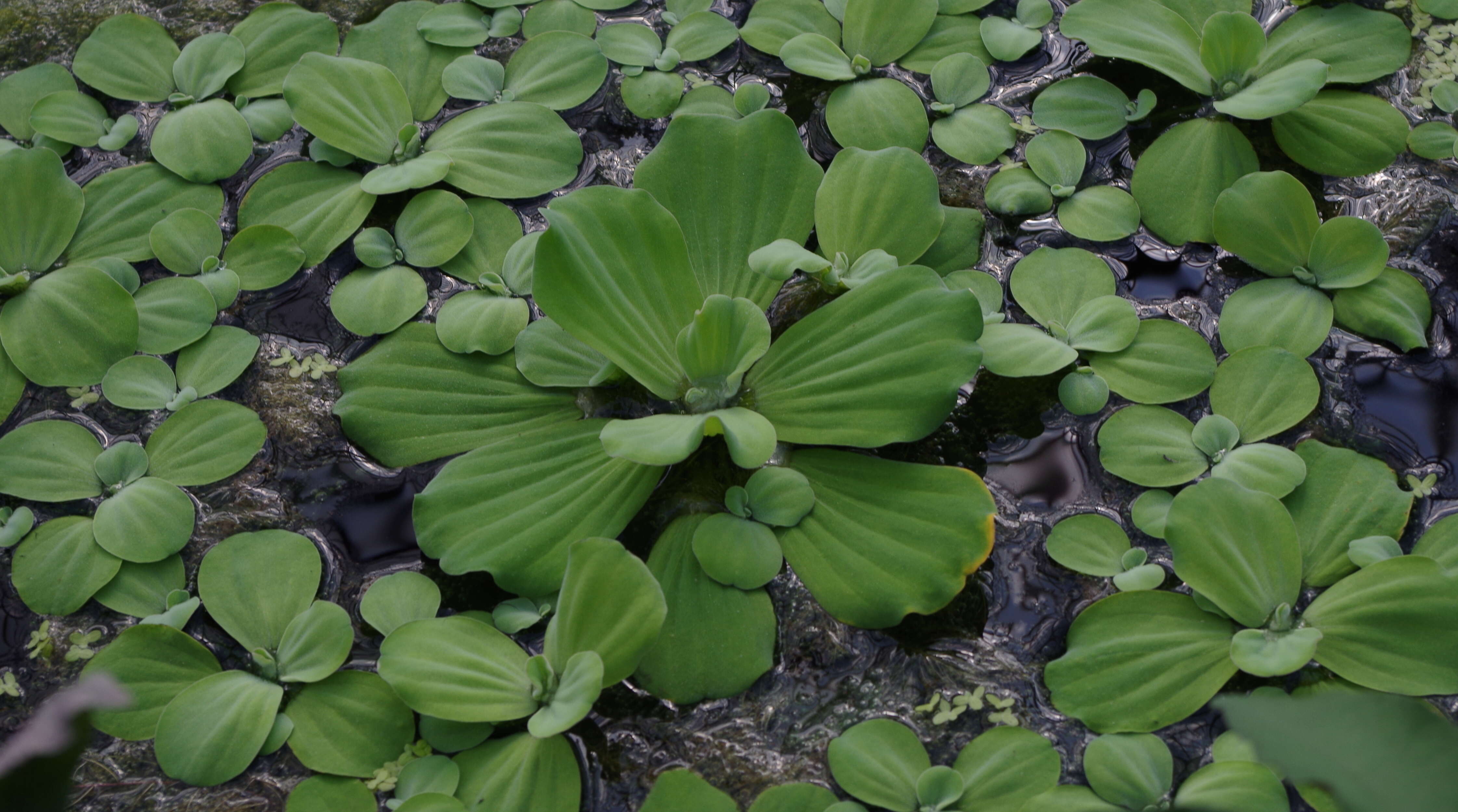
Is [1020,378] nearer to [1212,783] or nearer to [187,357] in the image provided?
[1212,783]

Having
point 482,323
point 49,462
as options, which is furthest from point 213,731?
point 482,323

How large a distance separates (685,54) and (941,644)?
1.46 m

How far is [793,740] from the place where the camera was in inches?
60.7

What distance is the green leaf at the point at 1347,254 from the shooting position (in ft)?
6.12

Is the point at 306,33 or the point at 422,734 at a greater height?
the point at 306,33

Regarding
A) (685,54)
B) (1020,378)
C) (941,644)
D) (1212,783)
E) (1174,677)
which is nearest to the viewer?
(1212,783)

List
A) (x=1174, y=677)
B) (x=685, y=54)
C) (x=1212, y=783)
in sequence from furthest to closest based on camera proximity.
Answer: (x=685, y=54), (x=1174, y=677), (x=1212, y=783)

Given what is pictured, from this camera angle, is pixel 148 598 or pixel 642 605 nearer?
pixel 642 605

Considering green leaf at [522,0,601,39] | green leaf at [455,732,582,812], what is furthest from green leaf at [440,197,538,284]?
green leaf at [455,732,582,812]

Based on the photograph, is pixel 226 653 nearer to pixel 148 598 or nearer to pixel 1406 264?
pixel 148 598

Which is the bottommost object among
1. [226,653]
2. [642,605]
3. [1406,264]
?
[226,653]

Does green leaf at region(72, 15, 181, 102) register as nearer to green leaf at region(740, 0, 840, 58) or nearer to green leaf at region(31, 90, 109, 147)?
green leaf at region(31, 90, 109, 147)

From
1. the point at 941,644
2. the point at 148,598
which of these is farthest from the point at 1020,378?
the point at 148,598

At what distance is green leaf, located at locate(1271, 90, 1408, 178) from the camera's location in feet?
6.79
